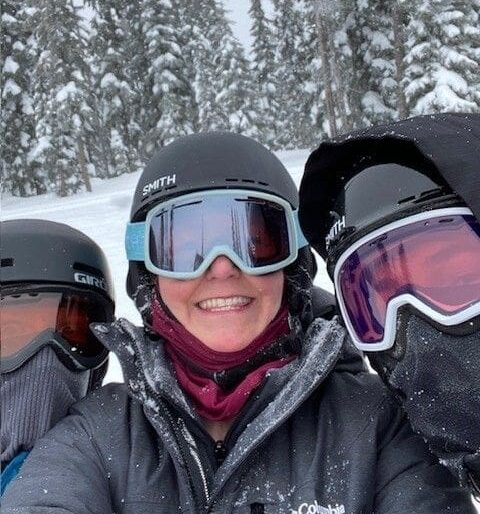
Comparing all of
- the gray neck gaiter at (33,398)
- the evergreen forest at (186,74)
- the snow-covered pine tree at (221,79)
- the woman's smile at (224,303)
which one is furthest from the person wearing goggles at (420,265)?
the snow-covered pine tree at (221,79)

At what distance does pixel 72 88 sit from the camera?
26.1 meters

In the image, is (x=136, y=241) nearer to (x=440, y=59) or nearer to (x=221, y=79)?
(x=440, y=59)

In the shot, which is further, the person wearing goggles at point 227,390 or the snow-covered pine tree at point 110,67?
the snow-covered pine tree at point 110,67

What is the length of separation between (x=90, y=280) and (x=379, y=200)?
1.57 meters

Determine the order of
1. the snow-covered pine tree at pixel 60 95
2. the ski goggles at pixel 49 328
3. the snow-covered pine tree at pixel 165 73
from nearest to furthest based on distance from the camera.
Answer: the ski goggles at pixel 49 328, the snow-covered pine tree at pixel 60 95, the snow-covered pine tree at pixel 165 73

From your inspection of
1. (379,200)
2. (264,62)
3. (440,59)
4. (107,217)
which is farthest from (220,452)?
(264,62)

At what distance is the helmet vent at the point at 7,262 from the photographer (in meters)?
2.77

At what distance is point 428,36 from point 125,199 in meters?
11.2

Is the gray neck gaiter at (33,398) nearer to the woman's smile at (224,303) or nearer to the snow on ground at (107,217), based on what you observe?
the woman's smile at (224,303)

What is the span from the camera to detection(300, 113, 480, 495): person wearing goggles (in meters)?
1.68

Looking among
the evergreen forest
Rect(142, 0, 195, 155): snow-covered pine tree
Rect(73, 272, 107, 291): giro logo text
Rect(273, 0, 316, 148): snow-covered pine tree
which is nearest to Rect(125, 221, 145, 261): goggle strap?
Rect(73, 272, 107, 291): giro logo text

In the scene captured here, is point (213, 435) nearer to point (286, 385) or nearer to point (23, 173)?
point (286, 385)

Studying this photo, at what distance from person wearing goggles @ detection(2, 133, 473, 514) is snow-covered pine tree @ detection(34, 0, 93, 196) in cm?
2420

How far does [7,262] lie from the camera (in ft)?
9.13
